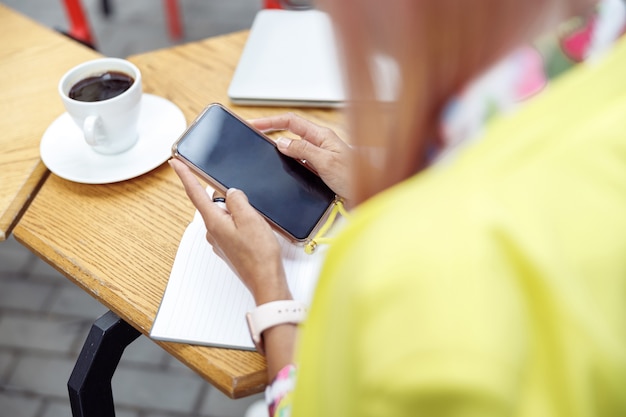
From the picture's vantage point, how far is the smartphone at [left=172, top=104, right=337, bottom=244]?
2.46 ft

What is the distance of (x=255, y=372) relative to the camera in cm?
66

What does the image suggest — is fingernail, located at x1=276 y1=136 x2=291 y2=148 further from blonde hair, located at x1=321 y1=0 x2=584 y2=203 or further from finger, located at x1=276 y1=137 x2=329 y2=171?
blonde hair, located at x1=321 y1=0 x2=584 y2=203

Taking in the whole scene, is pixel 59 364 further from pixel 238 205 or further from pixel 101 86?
pixel 238 205

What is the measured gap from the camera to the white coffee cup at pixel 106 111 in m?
0.82

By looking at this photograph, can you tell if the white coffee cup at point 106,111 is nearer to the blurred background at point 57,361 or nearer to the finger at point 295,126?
the finger at point 295,126

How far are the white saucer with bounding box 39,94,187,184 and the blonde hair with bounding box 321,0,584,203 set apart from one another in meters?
0.51

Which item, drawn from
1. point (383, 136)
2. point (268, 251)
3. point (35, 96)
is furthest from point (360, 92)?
point (35, 96)

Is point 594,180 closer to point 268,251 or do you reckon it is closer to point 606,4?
point 606,4

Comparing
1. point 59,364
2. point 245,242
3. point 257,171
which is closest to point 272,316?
point 245,242

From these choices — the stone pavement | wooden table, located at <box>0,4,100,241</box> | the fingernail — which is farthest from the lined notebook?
the stone pavement

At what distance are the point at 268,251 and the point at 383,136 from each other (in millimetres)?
299

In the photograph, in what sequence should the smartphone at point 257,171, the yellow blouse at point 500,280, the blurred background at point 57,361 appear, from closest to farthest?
the yellow blouse at point 500,280
the smartphone at point 257,171
the blurred background at point 57,361

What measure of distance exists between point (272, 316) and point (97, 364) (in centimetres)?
30

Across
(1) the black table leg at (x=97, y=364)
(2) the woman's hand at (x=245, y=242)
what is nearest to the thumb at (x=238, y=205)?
(2) the woman's hand at (x=245, y=242)
